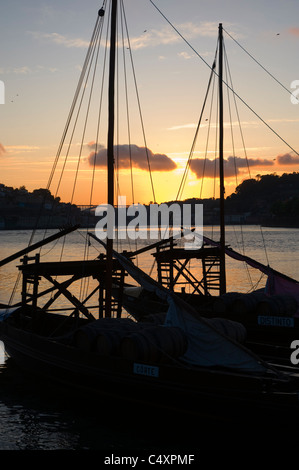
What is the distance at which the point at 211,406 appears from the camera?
48.3 ft

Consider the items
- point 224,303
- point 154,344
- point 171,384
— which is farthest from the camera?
point 224,303

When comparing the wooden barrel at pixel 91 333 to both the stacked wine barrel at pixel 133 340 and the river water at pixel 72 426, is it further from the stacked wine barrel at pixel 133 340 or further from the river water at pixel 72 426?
the river water at pixel 72 426

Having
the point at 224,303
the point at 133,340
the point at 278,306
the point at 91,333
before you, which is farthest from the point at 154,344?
the point at 278,306

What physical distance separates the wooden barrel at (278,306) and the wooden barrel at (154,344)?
355 inches

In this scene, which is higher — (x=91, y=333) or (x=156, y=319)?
(x=156, y=319)

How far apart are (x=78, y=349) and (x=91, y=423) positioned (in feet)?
8.06

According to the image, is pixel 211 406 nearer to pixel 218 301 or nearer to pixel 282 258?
pixel 218 301

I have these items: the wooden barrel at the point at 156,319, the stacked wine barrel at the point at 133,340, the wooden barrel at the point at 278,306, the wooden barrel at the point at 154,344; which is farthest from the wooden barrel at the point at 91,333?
the wooden barrel at the point at 278,306

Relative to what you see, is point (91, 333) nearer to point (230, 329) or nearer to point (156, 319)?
point (156, 319)

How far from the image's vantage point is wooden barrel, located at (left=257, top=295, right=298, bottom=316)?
24.4 m

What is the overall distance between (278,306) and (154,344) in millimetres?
10450

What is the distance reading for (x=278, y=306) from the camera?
24.5 meters
